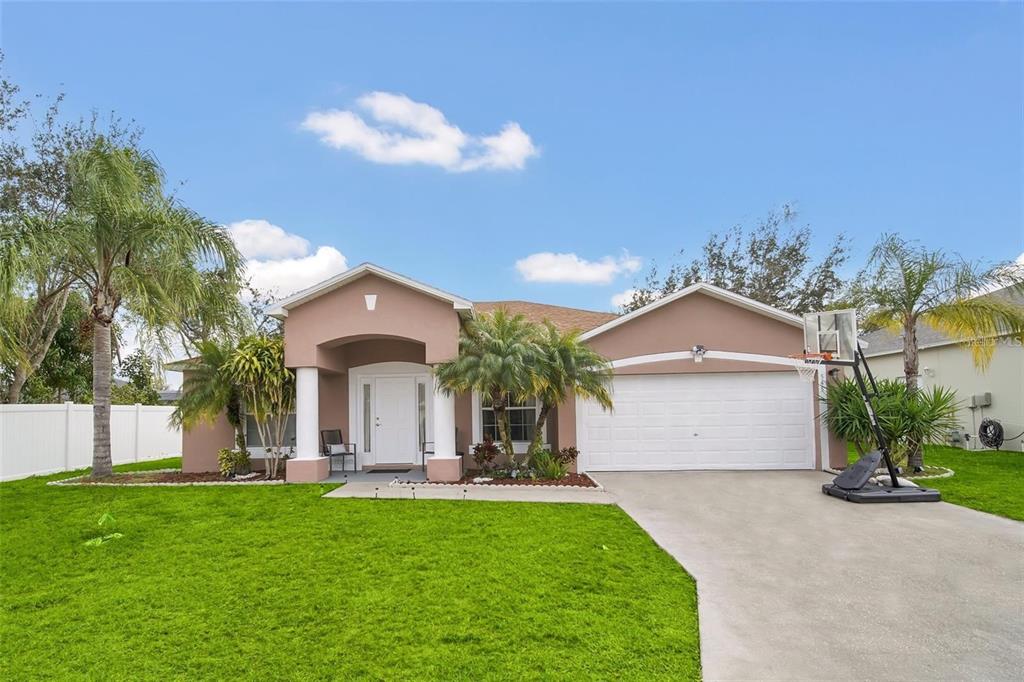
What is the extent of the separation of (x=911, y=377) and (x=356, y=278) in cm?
1323

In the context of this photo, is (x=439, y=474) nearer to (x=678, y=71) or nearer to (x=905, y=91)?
(x=678, y=71)

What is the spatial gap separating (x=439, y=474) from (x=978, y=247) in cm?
1416

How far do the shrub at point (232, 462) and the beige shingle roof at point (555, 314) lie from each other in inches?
286

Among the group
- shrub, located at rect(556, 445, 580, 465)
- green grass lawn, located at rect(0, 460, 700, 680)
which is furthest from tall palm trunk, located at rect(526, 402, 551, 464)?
green grass lawn, located at rect(0, 460, 700, 680)

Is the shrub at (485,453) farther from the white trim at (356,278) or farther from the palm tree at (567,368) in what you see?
the white trim at (356,278)

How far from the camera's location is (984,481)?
12289mm

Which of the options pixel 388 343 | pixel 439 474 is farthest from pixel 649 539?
pixel 388 343

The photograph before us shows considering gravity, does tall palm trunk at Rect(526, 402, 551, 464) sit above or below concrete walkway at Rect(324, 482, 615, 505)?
above

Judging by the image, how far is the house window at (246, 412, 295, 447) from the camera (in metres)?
14.5

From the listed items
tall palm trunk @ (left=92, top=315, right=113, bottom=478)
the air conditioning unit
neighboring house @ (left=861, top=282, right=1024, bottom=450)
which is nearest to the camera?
tall palm trunk @ (left=92, top=315, right=113, bottom=478)

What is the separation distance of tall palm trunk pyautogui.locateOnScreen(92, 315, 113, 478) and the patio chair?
4.77 meters

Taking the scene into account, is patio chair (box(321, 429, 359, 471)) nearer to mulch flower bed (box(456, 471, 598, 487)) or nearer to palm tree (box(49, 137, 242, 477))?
mulch flower bed (box(456, 471, 598, 487))

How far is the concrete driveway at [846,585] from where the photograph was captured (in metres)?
4.37

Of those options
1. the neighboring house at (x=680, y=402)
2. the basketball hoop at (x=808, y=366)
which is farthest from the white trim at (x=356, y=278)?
the basketball hoop at (x=808, y=366)
